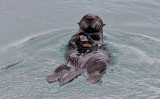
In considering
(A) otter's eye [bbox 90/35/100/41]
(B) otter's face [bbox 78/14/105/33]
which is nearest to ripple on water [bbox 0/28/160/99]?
(A) otter's eye [bbox 90/35/100/41]

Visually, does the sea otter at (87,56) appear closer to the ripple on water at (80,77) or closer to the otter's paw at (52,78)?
the otter's paw at (52,78)

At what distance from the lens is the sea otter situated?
19.1 feet

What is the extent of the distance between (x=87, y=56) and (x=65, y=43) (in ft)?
4.92

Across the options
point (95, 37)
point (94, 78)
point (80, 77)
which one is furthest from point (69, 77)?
point (95, 37)

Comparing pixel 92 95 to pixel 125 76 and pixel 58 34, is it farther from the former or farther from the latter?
pixel 58 34

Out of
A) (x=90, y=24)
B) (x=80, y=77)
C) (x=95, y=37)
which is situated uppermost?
(x=90, y=24)

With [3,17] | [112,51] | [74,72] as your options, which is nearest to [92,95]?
[74,72]

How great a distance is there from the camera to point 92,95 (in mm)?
5250

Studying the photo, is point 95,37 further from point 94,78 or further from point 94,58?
point 94,78

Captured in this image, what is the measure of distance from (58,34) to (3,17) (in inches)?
102

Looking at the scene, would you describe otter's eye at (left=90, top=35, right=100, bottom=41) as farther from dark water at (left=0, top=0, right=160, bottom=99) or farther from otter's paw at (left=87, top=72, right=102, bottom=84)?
otter's paw at (left=87, top=72, right=102, bottom=84)

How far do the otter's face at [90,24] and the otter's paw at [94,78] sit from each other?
5.38ft

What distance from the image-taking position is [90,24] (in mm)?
7086

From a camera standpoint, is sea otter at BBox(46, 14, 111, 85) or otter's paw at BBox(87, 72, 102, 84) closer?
otter's paw at BBox(87, 72, 102, 84)
